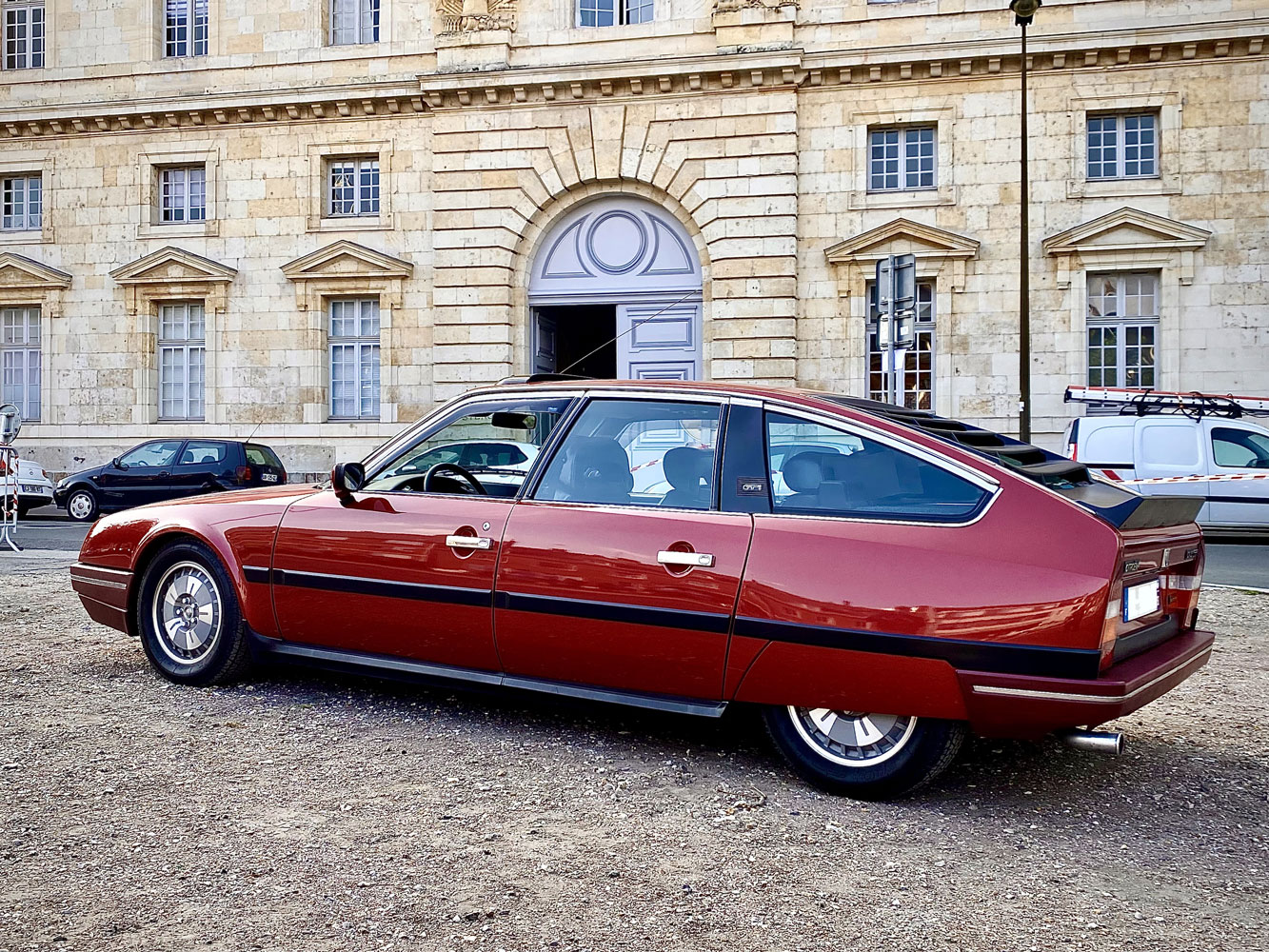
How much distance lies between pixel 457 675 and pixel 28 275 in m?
24.6

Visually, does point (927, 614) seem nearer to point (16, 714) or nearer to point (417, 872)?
point (417, 872)

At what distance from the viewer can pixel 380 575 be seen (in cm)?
500

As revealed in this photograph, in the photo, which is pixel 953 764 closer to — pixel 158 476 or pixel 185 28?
pixel 158 476

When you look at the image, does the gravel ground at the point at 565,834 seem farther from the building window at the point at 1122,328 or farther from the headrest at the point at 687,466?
the building window at the point at 1122,328

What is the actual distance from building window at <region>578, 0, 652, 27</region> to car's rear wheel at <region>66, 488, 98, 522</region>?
13.2 metres

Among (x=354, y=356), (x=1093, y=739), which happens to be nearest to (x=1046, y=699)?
(x=1093, y=739)

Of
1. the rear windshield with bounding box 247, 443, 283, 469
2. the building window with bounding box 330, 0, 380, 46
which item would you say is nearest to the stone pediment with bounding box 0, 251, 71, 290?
the rear windshield with bounding box 247, 443, 283, 469

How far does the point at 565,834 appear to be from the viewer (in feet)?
12.3

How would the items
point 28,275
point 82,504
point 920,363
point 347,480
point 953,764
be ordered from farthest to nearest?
point 28,275 → point 920,363 → point 82,504 → point 347,480 → point 953,764

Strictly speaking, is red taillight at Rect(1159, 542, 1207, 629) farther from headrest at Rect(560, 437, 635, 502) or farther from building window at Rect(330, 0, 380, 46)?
building window at Rect(330, 0, 380, 46)

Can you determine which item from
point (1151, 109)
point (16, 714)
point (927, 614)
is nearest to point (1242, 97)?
point (1151, 109)

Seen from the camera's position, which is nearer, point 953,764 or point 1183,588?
point 1183,588

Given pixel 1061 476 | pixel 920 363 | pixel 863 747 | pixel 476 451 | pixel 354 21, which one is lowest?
pixel 863 747

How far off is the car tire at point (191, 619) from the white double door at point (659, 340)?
56.5 feet
